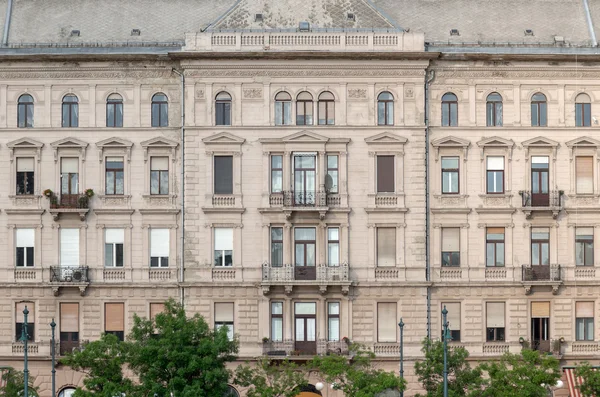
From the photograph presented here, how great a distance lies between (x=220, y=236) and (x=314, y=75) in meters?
9.76

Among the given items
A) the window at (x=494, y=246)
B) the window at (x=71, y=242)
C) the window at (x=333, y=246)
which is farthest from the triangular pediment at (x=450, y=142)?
the window at (x=71, y=242)

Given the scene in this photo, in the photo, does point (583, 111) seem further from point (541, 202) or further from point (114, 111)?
point (114, 111)

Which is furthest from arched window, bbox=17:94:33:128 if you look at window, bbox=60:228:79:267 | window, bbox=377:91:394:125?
window, bbox=377:91:394:125

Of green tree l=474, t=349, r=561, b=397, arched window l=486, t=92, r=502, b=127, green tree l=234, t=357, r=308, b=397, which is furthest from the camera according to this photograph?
arched window l=486, t=92, r=502, b=127

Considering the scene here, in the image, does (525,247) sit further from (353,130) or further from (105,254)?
(105,254)

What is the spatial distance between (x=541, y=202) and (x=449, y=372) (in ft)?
42.3

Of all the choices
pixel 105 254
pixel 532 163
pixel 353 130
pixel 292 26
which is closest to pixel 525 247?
pixel 532 163

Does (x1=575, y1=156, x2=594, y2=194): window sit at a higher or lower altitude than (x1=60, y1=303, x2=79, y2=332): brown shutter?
higher

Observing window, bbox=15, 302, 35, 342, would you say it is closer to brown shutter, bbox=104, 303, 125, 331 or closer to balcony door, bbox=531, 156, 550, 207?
brown shutter, bbox=104, 303, 125, 331

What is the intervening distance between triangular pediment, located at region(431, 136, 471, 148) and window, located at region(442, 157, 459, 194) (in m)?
0.82

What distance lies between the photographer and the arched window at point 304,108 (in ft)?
279

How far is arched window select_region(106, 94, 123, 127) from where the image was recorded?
85625 millimetres

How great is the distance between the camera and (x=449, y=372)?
7700cm

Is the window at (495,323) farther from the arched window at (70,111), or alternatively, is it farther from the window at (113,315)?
the arched window at (70,111)
